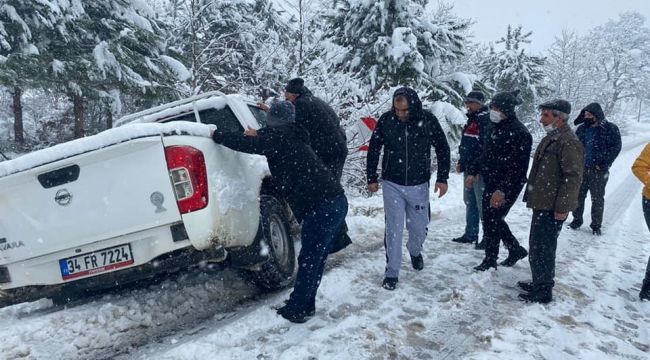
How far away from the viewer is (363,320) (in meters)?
3.43

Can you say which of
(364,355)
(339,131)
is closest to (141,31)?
(339,131)

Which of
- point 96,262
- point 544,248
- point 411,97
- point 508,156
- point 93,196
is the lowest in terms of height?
point 544,248

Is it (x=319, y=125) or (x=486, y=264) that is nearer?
(x=486, y=264)

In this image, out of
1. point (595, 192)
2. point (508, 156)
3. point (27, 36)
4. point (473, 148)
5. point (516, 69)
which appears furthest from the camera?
point (516, 69)

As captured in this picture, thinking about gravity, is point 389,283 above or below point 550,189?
below

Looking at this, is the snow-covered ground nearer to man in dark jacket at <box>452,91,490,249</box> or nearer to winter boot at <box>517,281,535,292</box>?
winter boot at <box>517,281,535,292</box>

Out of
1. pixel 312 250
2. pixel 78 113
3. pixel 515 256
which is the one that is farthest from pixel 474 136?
pixel 78 113

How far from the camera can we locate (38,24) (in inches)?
368

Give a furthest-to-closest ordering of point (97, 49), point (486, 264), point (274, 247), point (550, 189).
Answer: point (97, 49) < point (486, 264) < point (274, 247) < point (550, 189)

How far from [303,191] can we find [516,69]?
68.5 feet

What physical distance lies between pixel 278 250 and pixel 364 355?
164cm

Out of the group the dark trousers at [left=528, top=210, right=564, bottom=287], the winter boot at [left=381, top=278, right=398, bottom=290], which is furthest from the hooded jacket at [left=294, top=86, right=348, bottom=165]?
the dark trousers at [left=528, top=210, right=564, bottom=287]

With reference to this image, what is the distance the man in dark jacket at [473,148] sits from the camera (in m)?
5.51

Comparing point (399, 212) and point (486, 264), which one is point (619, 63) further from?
point (399, 212)
